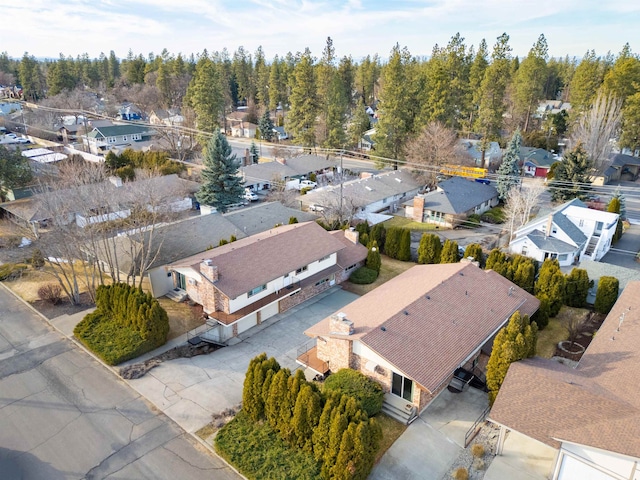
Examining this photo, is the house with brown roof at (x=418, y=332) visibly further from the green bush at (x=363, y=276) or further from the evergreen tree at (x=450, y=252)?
the evergreen tree at (x=450, y=252)

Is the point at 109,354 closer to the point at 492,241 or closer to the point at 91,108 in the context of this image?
the point at 492,241

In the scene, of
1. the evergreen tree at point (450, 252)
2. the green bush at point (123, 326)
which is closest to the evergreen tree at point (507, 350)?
the evergreen tree at point (450, 252)

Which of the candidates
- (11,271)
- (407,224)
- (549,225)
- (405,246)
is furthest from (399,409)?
(407,224)

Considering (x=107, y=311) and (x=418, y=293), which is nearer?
(x=418, y=293)

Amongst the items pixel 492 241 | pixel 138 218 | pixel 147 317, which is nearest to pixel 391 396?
pixel 147 317

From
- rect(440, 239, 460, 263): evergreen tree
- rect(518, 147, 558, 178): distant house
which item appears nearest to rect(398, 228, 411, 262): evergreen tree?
rect(440, 239, 460, 263): evergreen tree

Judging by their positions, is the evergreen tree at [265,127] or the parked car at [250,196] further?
the evergreen tree at [265,127]
